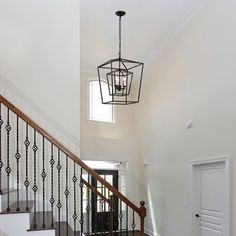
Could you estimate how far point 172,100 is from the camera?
24.4 ft

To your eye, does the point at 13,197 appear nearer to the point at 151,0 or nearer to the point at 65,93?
the point at 65,93

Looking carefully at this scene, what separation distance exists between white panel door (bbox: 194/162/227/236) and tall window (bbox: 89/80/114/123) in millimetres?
3338

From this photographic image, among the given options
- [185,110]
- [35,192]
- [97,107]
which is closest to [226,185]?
[185,110]

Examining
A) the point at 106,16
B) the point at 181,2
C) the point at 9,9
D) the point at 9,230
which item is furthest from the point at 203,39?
the point at 9,230

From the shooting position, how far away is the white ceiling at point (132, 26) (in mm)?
6453

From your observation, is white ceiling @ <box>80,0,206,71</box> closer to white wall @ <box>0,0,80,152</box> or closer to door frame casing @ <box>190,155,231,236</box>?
white wall @ <box>0,0,80,152</box>

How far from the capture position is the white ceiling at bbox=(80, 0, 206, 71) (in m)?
6.45

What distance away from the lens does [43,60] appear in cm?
495

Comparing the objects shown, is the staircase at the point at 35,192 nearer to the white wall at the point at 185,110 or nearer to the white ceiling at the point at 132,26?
the white wall at the point at 185,110

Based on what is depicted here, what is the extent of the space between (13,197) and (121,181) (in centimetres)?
524

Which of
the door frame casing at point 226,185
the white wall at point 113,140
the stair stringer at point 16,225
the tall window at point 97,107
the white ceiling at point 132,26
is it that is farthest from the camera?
the tall window at point 97,107

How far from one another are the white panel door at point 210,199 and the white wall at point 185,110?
9.3 inches

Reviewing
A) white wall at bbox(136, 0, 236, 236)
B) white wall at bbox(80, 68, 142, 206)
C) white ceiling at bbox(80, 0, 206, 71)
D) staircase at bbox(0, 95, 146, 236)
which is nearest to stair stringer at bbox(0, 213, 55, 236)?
staircase at bbox(0, 95, 146, 236)

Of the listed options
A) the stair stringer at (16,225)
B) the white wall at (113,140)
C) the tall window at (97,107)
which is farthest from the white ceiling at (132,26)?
the stair stringer at (16,225)
